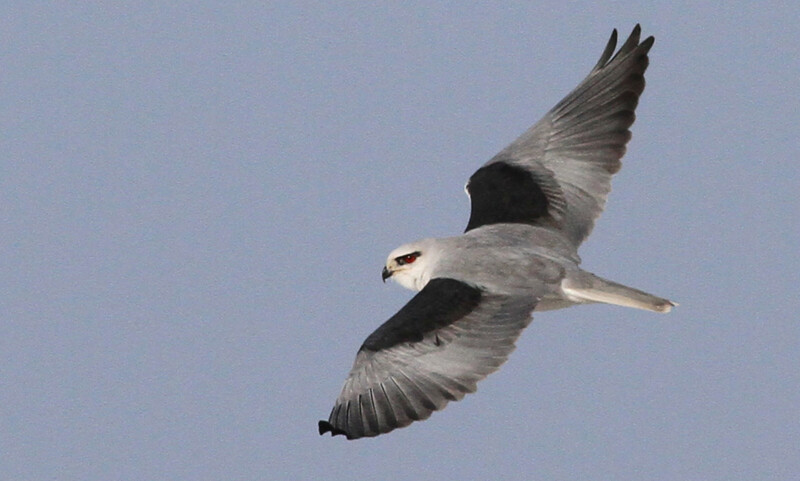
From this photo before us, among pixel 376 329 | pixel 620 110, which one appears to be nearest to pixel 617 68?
pixel 620 110

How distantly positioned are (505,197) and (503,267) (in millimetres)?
1646

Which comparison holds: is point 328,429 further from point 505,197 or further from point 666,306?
point 505,197

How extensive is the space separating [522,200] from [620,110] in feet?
4.56

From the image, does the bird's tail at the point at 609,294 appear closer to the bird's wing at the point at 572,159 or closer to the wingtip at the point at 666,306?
the wingtip at the point at 666,306

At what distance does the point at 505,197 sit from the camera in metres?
13.9

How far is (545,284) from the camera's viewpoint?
1224cm

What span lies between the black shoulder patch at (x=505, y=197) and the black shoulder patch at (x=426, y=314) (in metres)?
1.65

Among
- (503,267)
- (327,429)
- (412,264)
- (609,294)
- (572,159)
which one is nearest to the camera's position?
(327,429)

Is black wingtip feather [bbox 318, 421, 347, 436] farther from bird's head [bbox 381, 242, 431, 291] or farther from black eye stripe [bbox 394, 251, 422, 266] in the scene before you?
black eye stripe [bbox 394, 251, 422, 266]

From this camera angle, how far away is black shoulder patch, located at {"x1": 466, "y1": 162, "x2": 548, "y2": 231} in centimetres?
1367

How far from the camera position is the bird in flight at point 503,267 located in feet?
38.2

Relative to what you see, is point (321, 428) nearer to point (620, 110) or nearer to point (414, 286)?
point (414, 286)

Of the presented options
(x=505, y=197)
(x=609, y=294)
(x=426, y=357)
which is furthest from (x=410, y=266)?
(x=609, y=294)

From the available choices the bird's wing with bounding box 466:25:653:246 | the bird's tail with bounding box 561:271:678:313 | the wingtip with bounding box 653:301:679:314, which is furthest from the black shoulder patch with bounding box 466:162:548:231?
the wingtip with bounding box 653:301:679:314
